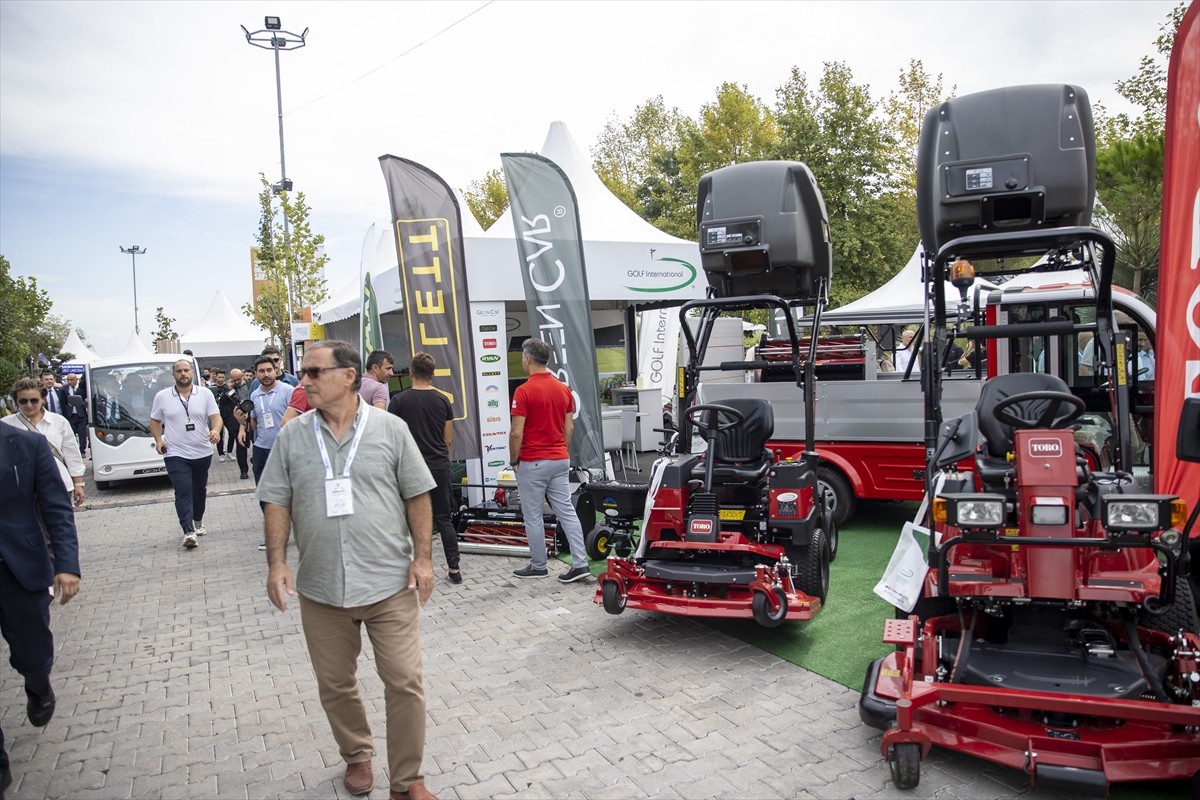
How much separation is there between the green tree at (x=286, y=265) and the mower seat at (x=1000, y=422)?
17.7 m

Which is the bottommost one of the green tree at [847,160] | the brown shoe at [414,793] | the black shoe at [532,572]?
the black shoe at [532,572]

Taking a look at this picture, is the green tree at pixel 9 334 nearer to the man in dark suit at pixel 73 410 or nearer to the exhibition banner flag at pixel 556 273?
the man in dark suit at pixel 73 410

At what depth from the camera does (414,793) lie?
122 inches

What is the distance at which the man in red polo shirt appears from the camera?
20.2 feet

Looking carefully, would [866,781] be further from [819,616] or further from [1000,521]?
[819,616]

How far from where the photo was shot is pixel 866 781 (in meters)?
3.25

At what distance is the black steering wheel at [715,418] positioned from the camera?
5.46 m

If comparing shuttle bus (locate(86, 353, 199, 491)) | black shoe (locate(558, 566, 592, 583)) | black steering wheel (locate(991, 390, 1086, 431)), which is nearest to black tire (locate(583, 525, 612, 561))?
black shoe (locate(558, 566, 592, 583))

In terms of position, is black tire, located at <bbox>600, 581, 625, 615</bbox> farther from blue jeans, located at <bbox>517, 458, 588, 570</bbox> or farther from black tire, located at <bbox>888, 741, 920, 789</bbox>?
black tire, located at <bbox>888, 741, 920, 789</bbox>

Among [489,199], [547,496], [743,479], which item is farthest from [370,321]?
[489,199]

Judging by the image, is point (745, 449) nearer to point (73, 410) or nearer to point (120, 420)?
point (120, 420)

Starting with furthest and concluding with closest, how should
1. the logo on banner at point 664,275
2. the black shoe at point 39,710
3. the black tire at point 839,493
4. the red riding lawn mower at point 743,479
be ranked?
the logo on banner at point 664,275 < the black tire at point 839,493 < the red riding lawn mower at point 743,479 < the black shoe at point 39,710

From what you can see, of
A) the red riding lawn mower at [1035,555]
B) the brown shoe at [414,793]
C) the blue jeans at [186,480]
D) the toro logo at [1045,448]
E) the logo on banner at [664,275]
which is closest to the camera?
the red riding lawn mower at [1035,555]

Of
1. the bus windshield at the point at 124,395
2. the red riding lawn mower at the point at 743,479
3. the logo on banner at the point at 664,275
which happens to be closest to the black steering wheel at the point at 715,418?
the red riding lawn mower at the point at 743,479
